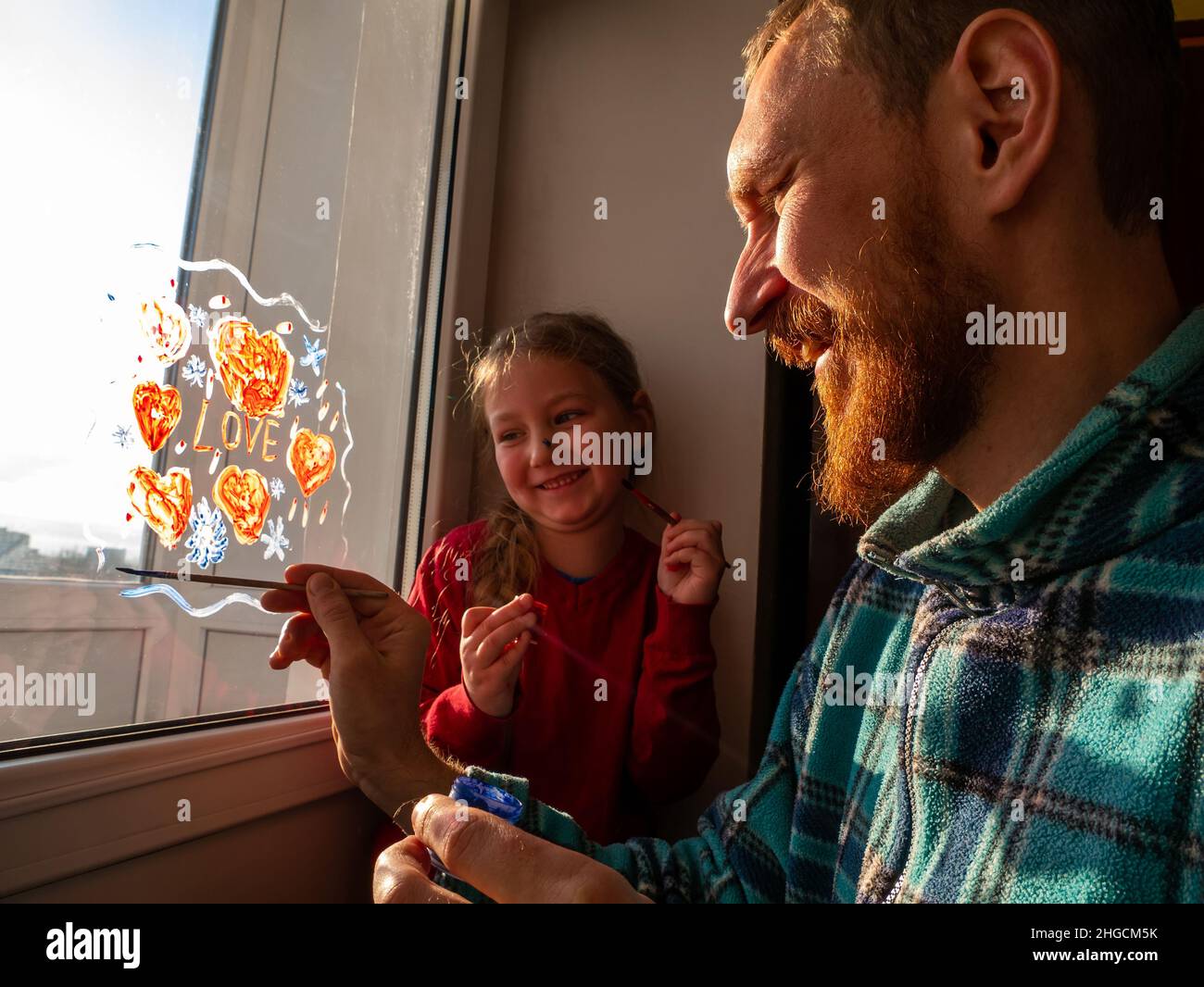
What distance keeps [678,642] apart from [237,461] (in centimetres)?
57

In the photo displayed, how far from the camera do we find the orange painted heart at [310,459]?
38.1 inches

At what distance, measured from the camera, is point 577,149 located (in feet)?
4.32

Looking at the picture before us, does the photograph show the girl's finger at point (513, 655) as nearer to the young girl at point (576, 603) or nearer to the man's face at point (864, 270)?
the young girl at point (576, 603)

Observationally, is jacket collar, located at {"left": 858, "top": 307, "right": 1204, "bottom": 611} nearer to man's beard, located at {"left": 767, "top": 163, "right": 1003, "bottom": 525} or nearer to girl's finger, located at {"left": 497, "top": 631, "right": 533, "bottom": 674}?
man's beard, located at {"left": 767, "top": 163, "right": 1003, "bottom": 525}

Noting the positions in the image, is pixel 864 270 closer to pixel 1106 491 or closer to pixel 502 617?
pixel 1106 491

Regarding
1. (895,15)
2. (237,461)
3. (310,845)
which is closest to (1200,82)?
(895,15)

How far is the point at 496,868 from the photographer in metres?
0.50

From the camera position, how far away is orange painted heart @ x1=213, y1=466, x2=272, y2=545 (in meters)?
0.83

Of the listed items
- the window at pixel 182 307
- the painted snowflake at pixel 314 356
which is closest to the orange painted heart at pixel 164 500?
the window at pixel 182 307

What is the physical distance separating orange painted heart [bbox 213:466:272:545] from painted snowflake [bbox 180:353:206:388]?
97 mm

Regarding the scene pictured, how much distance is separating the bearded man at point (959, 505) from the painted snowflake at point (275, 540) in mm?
143

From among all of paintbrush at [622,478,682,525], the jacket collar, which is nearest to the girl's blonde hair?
paintbrush at [622,478,682,525]

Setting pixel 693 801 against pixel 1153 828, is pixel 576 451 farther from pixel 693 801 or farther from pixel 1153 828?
pixel 1153 828

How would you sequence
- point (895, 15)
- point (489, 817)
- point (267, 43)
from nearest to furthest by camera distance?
point (489, 817), point (895, 15), point (267, 43)
